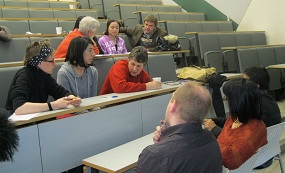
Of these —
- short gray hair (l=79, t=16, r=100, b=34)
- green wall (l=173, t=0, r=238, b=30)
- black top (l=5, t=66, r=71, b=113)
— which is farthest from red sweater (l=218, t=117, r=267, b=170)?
green wall (l=173, t=0, r=238, b=30)

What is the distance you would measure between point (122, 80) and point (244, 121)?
1.20 metres

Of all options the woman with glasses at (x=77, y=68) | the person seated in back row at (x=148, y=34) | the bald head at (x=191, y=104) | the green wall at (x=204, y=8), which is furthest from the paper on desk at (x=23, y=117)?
the green wall at (x=204, y=8)

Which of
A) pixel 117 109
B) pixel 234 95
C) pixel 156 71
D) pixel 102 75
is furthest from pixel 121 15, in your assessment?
pixel 234 95

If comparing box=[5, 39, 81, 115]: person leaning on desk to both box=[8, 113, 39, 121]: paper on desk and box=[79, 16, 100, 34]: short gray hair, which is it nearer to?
box=[8, 113, 39, 121]: paper on desk

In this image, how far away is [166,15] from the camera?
6.10 metres

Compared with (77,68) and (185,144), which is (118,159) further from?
(77,68)

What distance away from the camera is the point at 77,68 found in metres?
2.46

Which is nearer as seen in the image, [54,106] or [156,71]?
[54,106]

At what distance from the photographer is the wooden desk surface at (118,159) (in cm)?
149

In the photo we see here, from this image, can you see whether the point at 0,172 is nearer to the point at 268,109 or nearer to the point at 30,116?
the point at 30,116

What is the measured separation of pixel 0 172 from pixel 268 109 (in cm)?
Result: 147

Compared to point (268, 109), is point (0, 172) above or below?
below

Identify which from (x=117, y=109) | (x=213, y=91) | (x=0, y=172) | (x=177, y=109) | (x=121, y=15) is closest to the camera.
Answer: (x=177, y=109)

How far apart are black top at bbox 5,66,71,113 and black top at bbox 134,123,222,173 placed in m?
1.10
